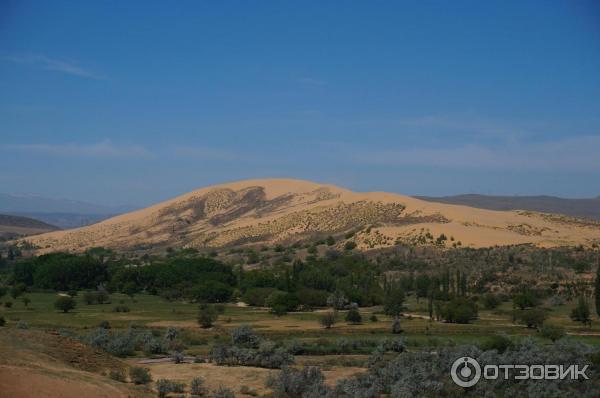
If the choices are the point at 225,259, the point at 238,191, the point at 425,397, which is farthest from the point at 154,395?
the point at 238,191

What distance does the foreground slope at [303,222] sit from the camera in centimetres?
9556

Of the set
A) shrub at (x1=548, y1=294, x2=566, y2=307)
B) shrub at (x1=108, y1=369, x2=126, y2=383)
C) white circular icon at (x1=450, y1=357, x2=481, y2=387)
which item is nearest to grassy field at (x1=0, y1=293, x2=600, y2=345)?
shrub at (x1=548, y1=294, x2=566, y2=307)

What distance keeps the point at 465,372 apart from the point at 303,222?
92.4 meters

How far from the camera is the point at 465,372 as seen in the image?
86.5 ft

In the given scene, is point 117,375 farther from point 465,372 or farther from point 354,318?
point 354,318

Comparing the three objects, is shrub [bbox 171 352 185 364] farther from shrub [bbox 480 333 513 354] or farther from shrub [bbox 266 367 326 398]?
shrub [bbox 480 333 513 354]

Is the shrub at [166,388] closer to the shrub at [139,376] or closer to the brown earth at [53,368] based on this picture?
the brown earth at [53,368]

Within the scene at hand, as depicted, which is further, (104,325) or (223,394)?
(104,325)

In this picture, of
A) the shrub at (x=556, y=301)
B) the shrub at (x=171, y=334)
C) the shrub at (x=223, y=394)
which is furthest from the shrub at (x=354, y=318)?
the shrub at (x=223, y=394)

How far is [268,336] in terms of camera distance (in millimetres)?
44125

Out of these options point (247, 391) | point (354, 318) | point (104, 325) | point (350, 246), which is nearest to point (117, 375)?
point (247, 391)

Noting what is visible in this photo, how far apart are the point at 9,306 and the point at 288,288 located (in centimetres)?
2557

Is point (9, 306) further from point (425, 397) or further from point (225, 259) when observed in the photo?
point (425, 397)

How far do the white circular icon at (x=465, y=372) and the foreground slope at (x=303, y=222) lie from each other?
6307cm
